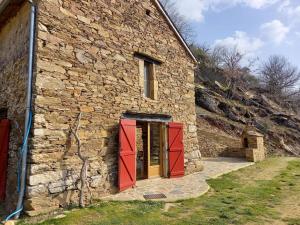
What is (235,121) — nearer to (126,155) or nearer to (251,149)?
(251,149)

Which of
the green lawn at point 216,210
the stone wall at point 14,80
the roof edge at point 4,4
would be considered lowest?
the green lawn at point 216,210

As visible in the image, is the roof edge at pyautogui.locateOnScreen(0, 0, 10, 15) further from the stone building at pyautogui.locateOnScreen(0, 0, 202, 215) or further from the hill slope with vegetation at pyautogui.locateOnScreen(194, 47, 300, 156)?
the hill slope with vegetation at pyautogui.locateOnScreen(194, 47, 300, 156)

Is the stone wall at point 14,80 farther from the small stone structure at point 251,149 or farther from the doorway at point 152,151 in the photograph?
the small stone structure at point 251,149

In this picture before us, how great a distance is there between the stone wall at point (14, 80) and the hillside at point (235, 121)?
1179 centimetres

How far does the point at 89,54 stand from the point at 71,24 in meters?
0.79


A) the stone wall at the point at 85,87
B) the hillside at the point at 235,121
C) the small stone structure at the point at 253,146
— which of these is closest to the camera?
the stone wall at the point at 85,87

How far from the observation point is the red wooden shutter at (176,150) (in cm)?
875

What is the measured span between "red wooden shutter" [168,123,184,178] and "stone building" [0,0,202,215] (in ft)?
0.11

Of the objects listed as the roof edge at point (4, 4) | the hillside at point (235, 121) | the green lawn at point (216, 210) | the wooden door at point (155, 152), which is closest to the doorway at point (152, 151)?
the wooden door at point (155, 152)

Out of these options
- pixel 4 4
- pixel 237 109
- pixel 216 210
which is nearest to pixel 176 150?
pixel 216 210

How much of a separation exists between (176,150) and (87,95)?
3.92m

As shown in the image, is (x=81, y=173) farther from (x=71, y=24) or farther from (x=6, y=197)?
(x=71, y=24)

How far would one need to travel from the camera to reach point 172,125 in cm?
889

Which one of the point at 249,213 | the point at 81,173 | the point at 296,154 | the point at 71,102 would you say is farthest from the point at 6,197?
the point at 296,154
